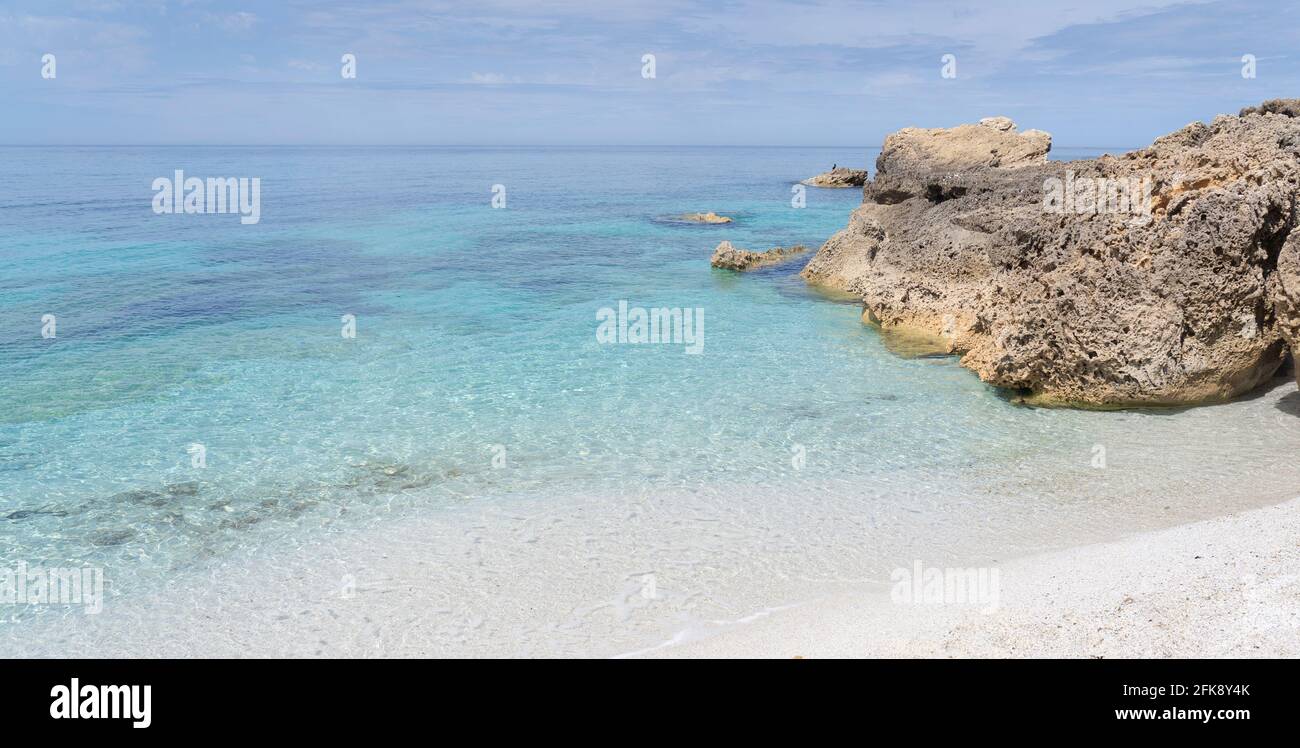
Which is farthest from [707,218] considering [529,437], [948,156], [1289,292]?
[1289,292]

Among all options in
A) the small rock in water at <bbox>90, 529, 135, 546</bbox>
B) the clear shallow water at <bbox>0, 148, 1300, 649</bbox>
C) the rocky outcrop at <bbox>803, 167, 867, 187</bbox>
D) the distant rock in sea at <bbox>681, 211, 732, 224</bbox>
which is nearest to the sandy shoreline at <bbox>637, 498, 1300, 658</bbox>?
the clear shallow water at <bbox>0, 148, 1300, 649</bbox>

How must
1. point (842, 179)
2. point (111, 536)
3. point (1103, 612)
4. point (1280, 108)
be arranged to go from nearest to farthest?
point (1103, 612), point (111, 536), point (1280, 108), point (842, 179)

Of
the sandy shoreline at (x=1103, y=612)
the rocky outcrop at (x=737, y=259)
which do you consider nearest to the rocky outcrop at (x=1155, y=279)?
the sandy shoreline at (x=1103, y=612)

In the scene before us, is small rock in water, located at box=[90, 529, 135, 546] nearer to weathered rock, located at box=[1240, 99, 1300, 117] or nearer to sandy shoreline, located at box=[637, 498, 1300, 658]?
sandy shoreline, located at box=[637, 498, 1300, 658]

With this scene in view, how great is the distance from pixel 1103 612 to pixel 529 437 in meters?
8.22

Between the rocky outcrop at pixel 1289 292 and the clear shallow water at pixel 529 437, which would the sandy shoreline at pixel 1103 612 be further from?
the rocky outcrop at pixel 1289 292

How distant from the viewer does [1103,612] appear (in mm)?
7043

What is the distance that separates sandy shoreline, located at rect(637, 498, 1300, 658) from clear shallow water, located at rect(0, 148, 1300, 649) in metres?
0.70

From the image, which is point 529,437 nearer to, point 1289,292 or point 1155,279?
point 1155,279

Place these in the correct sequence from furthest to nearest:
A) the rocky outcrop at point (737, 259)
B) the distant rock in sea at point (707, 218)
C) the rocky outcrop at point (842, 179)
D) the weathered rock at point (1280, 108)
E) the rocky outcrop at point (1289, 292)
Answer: the rocky outcrop at point (842, 179)
the distant rock in sea at point (707, 218)
the rocky outcrop at point (737, 259)
the weathered rock at point (1280, 108)
the rocky outcrop at point (1289, 292)

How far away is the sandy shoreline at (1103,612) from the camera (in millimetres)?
6438

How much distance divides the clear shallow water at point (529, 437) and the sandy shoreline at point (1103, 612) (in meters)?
0.70

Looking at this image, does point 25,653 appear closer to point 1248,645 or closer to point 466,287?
point 1248,645
